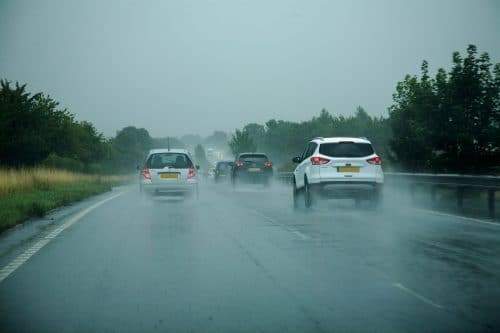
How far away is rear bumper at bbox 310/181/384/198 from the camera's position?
1822 centimetres

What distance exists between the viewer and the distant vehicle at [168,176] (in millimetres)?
22844

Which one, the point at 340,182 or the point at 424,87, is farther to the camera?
the point at 424,87

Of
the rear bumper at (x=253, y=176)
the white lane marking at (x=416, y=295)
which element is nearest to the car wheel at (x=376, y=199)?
the white lane marking at (x=416, y=295)

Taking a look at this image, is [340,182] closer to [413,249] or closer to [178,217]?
[178,217]

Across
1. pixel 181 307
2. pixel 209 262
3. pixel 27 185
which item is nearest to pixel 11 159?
pixel 27 185

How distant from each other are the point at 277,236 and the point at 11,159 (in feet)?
100.0

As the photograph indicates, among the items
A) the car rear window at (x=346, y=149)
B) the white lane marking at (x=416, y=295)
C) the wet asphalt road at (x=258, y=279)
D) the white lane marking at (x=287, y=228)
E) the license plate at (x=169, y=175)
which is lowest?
the white lane marking at (x=416, y=295)

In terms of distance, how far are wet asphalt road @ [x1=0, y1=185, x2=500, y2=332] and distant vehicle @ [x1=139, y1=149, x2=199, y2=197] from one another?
8071 millimetres

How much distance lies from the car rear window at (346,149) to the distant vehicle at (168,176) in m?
6.02

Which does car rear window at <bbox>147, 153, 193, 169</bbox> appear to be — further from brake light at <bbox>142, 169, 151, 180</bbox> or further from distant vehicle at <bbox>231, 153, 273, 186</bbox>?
distant vehicle at <bbox>231, 153, 273, 186</bbox>

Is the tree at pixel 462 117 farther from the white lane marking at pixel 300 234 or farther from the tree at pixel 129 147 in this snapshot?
the tree at pixel 129 147

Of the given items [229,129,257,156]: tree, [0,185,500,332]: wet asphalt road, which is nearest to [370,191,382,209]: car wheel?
[0,185,500,332]: wet asphalt road

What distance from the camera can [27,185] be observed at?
26.9m

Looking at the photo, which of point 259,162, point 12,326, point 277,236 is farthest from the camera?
point 259,162
